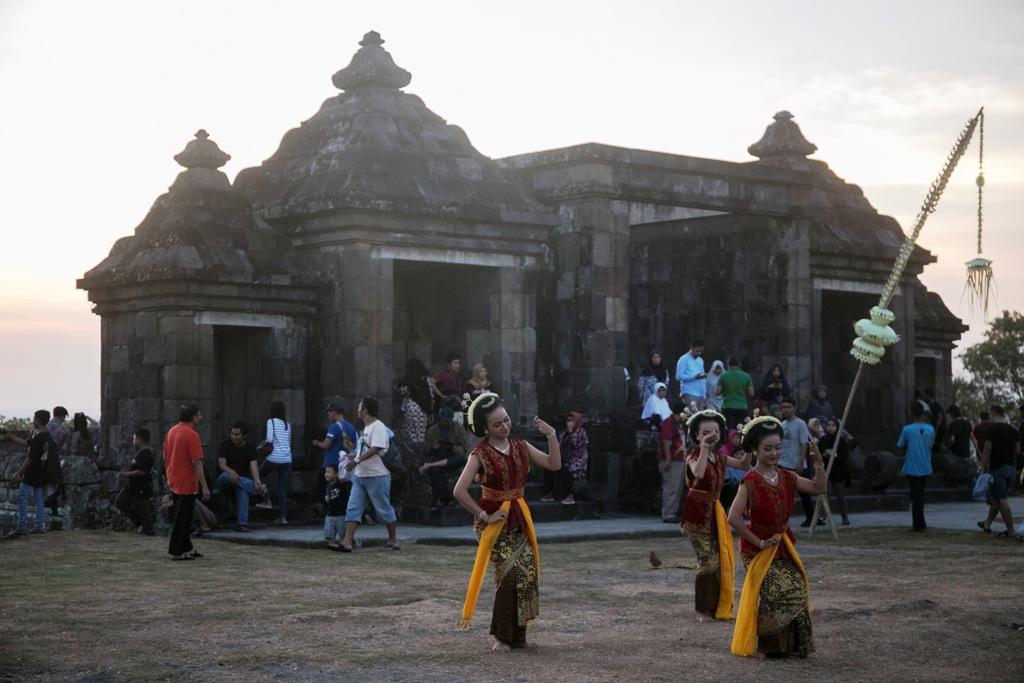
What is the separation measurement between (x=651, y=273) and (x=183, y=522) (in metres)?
12.9

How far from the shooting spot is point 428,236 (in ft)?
71.1

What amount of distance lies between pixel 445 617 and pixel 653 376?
1165 centimetres

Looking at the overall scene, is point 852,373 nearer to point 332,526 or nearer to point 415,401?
point 415,401

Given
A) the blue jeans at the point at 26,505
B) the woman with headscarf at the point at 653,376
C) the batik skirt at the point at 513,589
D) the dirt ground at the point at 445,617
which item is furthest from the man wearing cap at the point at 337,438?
the batik skirt at the point at 513,589

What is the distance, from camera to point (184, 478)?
16.4 metres

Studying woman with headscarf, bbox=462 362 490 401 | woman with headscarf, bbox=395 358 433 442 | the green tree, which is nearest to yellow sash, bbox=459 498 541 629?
woman with headscarf, bbox=462 362 490 401

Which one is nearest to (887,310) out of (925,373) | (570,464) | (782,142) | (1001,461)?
(1001,461)

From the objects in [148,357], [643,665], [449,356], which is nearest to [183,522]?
[148,357]

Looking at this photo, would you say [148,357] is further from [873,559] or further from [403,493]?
[873,559]

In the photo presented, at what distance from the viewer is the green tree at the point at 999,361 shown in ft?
170

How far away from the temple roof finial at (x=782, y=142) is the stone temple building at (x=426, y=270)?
56 centimetres

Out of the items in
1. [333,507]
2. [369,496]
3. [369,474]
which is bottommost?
[333,507]

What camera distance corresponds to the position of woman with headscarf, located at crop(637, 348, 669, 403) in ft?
76.0

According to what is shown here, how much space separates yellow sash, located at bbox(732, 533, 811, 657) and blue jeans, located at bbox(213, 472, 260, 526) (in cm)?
989
